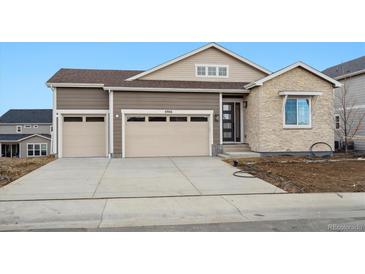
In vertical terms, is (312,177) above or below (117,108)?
below

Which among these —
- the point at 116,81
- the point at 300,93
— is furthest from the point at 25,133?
the point at 300,93

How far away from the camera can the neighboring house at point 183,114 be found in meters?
15.1

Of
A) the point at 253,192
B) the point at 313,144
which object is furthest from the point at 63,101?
the point at 313,144

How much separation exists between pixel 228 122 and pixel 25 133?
33.8 metres

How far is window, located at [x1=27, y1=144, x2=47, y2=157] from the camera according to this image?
120 ft

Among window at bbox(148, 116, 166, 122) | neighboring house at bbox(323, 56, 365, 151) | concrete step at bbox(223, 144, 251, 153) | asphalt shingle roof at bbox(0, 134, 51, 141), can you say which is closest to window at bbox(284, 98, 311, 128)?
concrete step at bbox(223, 144, 251, 153)

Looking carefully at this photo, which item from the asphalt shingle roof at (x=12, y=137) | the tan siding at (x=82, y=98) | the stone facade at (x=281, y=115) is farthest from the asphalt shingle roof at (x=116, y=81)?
the asphalt shingle roof at (x=12, y=137)

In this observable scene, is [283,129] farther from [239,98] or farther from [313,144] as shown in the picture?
[239,98]

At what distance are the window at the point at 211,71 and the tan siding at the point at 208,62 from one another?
0.72 feet

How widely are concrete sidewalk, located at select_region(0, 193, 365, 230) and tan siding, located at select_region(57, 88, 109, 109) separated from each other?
1005cm

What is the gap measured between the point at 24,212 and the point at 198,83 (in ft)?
41.5

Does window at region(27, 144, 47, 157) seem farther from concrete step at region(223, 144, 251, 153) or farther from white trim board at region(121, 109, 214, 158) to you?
concrete step at region(223, 144, 251, 153)

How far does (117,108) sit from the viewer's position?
15398 millimetres

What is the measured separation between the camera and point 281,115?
1513cm
